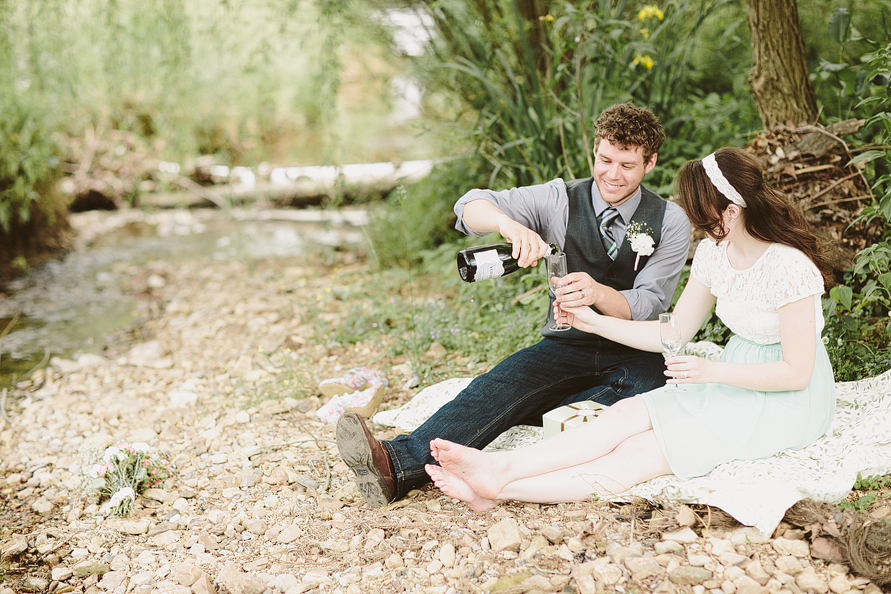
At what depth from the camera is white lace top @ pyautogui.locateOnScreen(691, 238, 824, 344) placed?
2.23 metres

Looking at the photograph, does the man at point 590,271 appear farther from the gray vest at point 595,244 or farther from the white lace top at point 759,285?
the white lace top at point 759,285

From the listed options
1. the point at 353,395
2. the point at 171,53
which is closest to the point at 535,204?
the point at 353,395

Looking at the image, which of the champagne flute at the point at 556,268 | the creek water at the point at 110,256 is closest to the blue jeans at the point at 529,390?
the champagne flute at the point at 556,268

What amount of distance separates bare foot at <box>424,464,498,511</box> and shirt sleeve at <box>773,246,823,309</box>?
3.78ft

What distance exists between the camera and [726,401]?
2326 millimetres

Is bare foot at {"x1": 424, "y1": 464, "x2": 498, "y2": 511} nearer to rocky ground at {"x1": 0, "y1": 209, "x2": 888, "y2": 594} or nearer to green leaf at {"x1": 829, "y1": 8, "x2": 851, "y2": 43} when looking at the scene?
rocky ground at {"x1": 0, "y1": 209, "x2": 888, "y2": 594}

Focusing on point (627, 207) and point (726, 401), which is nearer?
point (726, 401)

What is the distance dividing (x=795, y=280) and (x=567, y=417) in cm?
90

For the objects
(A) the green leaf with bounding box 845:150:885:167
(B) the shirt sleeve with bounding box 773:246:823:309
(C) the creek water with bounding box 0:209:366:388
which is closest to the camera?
(B) the shirt sleeve with bounding box 773:246:823:309

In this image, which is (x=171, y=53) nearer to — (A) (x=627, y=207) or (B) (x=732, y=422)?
(A) (x=627, y=207)

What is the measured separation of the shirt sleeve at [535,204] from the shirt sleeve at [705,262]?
0.52 meters

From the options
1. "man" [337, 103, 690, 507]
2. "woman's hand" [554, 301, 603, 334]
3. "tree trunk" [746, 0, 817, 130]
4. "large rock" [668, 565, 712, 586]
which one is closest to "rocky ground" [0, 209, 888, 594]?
"large rock" [668, 565, 712, 586]

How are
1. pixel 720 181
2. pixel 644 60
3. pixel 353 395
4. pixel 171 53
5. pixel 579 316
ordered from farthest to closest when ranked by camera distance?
pixel 171 53
pixel 644 60
pixel 353 395
pixel 579 316
pixel 720 181

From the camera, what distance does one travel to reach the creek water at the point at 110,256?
16.5 ft
